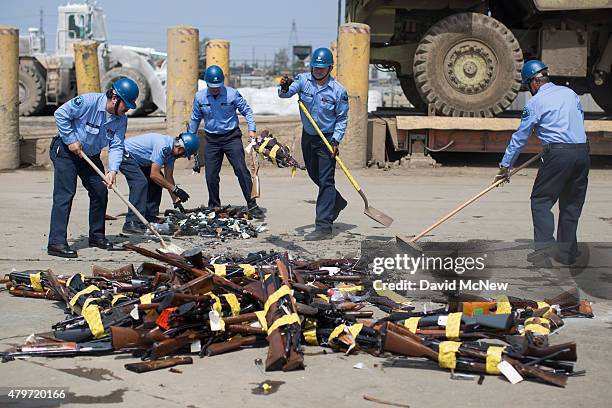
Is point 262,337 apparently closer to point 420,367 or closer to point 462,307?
point 420,367

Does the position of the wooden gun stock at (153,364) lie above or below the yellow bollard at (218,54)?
below

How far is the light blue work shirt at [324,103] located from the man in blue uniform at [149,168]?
1.42 m

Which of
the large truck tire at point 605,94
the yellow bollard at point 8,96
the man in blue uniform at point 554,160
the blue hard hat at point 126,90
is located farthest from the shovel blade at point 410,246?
the large truck tire at point 605,94

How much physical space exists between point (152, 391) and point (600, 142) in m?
12.0

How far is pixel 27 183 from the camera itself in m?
13.6

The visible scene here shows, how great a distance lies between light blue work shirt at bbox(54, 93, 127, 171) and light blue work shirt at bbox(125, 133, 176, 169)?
1.32 meters

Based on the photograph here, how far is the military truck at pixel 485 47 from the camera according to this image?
14.8m

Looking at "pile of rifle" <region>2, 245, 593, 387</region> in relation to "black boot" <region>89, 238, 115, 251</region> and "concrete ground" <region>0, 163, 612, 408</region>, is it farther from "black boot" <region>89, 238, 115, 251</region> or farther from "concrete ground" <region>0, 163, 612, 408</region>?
"black boot" <region>89, 238, 115, 251</region>

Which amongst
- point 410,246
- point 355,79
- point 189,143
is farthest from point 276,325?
point 355,79

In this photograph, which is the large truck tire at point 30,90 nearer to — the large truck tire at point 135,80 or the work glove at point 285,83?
the large truck tire at point 135,80

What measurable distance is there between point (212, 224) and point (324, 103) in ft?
6.00

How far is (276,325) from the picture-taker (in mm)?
5391

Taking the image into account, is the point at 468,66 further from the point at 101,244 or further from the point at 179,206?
the point at 101,244

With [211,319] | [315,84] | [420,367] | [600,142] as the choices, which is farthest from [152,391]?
[600,142]
